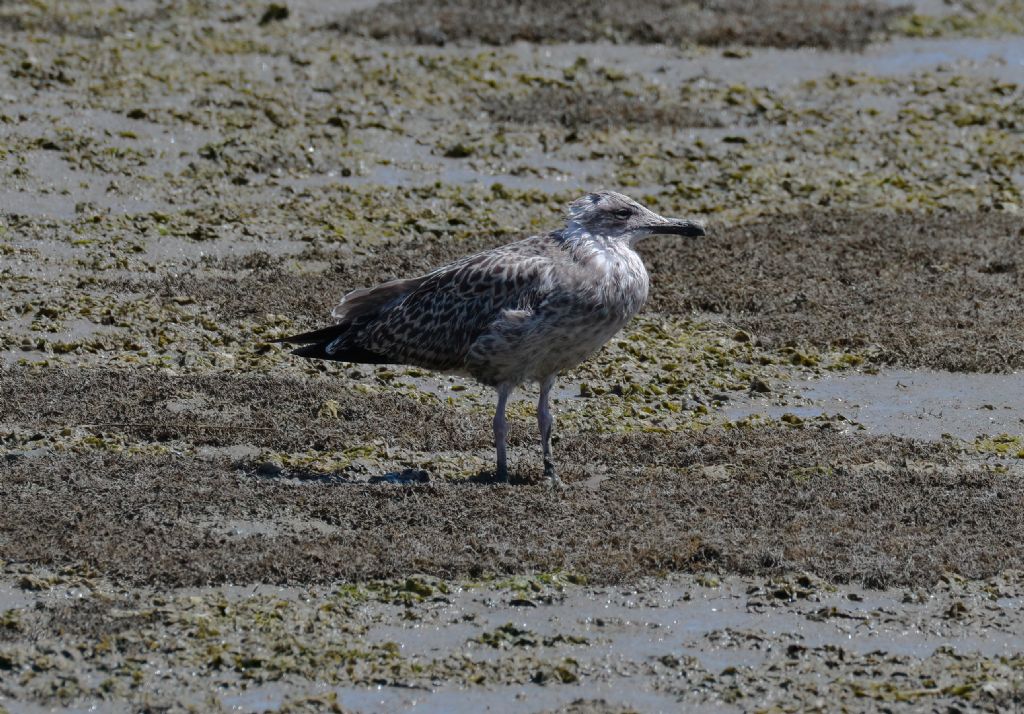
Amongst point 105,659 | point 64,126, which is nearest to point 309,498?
point 105,659

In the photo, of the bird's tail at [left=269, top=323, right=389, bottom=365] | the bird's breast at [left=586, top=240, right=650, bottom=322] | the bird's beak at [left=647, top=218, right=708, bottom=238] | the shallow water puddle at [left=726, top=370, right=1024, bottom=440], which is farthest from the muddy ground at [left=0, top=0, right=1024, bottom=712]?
the bird's beak at [left=647, top=218, right=708, bottom=238]

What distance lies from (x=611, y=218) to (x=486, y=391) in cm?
153

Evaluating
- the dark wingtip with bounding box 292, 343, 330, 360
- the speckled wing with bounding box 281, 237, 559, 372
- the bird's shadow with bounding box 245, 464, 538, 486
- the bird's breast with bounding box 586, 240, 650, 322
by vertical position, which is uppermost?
the bird's breast with bounding box 586, 240, 650, 322

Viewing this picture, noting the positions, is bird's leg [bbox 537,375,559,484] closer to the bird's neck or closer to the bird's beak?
the bird's neck

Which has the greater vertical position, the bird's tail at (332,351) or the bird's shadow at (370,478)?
the bird's tail at (332,351)

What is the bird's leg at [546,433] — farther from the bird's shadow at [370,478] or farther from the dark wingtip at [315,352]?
the dark wingtip at [315,352]

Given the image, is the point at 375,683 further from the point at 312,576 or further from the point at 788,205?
the point at 788,205

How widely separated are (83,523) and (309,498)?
109cm

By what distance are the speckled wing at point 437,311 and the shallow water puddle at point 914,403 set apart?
1831 mm

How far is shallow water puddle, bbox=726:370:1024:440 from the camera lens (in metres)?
10.3

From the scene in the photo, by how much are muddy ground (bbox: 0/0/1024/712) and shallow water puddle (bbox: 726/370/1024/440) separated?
0.11ft

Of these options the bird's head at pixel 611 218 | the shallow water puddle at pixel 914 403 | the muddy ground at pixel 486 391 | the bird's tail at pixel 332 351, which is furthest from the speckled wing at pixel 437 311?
the shallow water puddle at pixel 914 403

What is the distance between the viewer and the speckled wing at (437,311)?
9234mm

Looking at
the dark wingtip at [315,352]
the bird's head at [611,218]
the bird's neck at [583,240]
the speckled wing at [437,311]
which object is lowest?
the dark wingtip at [315,352]
